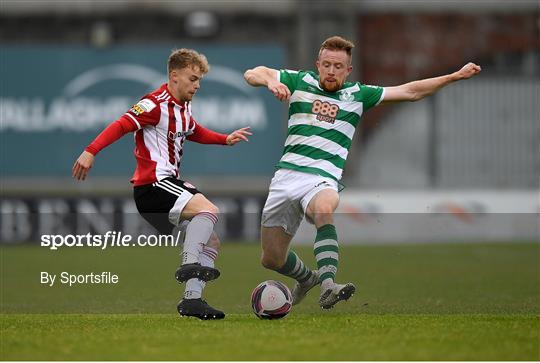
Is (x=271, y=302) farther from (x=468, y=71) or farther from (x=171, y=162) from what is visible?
(x=468, y=71)

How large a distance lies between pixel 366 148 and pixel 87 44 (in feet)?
18.8

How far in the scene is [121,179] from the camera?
22.0m

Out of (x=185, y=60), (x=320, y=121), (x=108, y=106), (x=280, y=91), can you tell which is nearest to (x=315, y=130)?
(x=320, y=121)

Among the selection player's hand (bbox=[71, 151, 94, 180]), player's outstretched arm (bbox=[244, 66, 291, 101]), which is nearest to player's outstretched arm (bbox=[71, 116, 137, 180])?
player's hand (bbox=[71, 151, 94, 180])

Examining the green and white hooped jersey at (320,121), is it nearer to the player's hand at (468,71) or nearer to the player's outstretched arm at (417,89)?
the player's outstretched arm at (417,89)

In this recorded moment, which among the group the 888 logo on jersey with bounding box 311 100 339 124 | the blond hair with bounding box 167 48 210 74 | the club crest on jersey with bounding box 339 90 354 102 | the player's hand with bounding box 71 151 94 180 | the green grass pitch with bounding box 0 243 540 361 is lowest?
the green grass pitch with bounding box 0 243 540 361

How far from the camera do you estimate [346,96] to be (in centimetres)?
881

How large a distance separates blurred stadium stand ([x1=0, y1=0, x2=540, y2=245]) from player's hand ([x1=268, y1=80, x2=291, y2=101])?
44.5 ft

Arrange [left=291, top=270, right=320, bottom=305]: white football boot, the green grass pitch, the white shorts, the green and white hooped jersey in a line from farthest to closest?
[left=291, top=270, right=320, bottom=305]: white football boot, the green and white hooped jersey, the white shorts, the green grass pitch

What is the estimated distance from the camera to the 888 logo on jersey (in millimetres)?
8750

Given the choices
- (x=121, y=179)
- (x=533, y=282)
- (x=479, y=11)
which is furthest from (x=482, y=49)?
(x=533, y=282)

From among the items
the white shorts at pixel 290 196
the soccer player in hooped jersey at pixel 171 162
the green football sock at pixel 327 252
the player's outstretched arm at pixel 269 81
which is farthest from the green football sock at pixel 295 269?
the player's outstretched arm at pixel 269 81

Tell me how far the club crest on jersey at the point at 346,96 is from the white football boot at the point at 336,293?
1.48 m

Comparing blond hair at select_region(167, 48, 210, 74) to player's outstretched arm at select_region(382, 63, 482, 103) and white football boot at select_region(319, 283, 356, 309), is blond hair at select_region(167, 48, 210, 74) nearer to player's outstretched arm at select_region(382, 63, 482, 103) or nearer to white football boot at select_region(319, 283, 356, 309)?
player's outstretched arm at select_region(382, 63, 482, 103)
